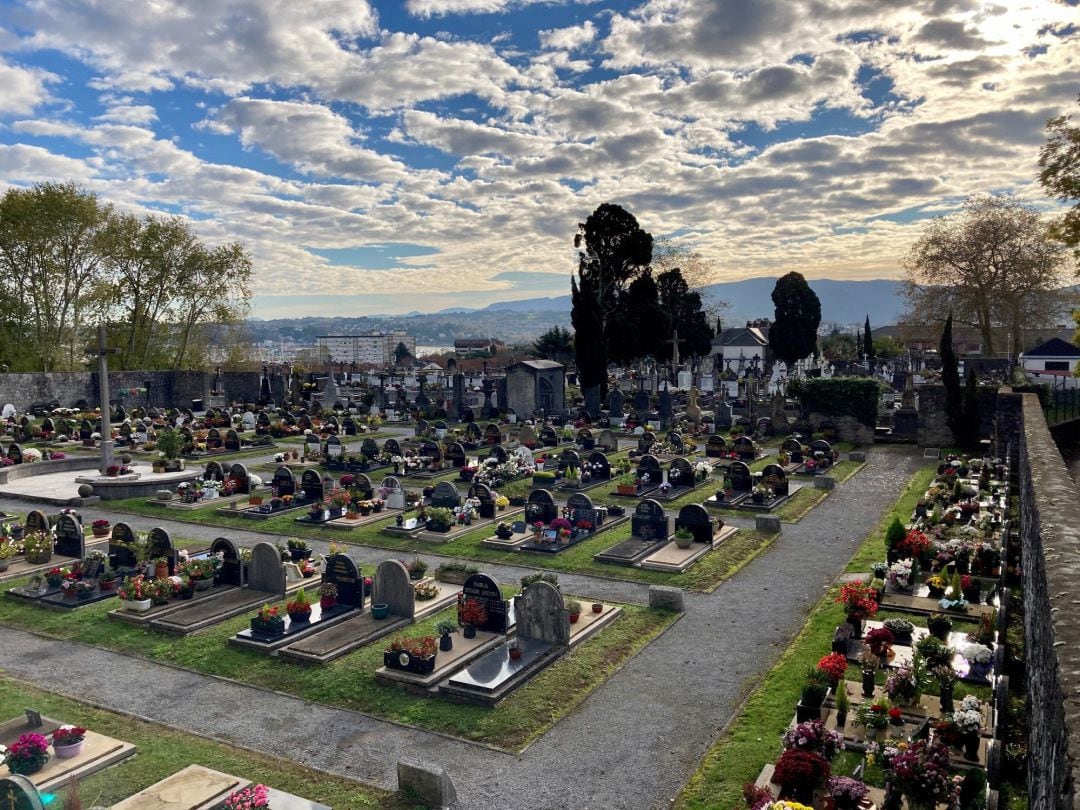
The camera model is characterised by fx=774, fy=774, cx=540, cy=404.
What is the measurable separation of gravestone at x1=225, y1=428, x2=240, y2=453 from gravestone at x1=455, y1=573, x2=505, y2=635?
25.6 meters

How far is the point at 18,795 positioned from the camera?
25.1 feet

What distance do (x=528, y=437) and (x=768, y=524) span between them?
52.2 feet

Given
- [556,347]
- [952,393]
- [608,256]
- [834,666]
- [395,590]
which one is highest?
[608,256]

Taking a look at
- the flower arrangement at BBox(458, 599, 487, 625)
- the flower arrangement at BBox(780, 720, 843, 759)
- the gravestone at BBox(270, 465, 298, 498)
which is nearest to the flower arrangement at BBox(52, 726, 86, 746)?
the flower arrangement at BBox(458, 599, 487, 625)

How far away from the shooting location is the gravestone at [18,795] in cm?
759

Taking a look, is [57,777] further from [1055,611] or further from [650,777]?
[1055,611]

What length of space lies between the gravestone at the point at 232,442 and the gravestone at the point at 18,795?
29679 mm

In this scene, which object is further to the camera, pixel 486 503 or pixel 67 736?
pixel 486 503

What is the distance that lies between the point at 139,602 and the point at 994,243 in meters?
55.7

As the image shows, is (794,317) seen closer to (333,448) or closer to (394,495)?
(333,448)

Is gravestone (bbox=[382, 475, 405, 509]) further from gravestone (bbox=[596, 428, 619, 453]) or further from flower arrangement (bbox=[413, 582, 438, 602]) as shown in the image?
gravestone (bbox=[596, 428, 619, 453])

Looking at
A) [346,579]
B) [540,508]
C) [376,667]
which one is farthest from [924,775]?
[540,508]

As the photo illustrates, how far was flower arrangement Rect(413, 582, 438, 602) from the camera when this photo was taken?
51.1ft

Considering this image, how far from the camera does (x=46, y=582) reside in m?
16.8
